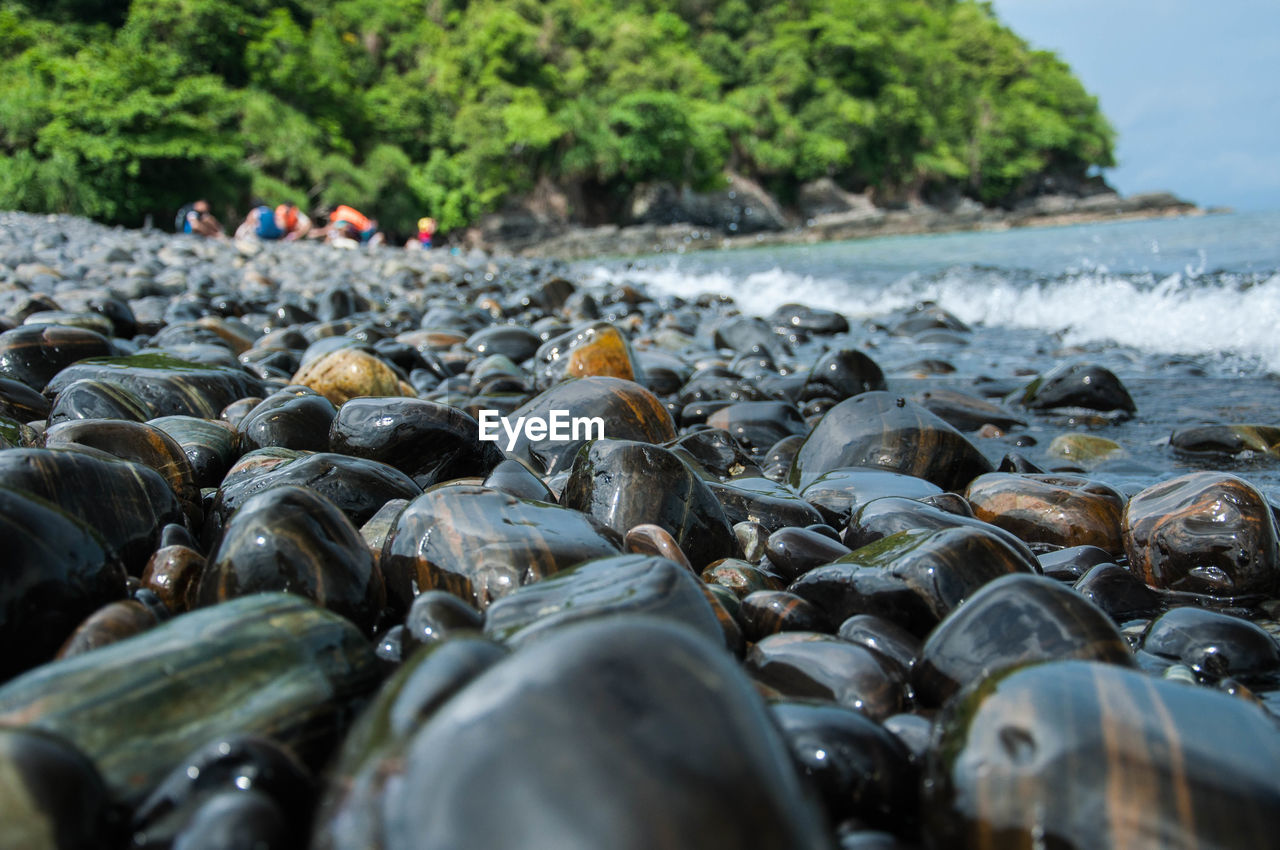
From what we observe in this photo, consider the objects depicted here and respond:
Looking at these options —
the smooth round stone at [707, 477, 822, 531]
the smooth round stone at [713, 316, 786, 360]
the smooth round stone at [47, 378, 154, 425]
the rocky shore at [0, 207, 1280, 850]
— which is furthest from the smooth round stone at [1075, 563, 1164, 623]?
the smooth round stone at [713, 316, 786, 360]

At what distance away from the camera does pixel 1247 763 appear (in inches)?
38.9

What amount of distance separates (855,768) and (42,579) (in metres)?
1.34

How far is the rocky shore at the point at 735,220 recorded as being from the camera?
40844mm

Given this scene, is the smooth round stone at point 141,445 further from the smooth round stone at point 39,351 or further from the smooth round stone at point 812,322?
the smooth round stone at point 812,322

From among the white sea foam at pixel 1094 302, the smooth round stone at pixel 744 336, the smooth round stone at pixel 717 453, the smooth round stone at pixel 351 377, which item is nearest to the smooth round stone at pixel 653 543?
the smooth round stone at pixel 717 453

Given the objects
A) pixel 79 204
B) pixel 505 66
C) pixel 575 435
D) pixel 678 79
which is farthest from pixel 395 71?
pixel 575 435

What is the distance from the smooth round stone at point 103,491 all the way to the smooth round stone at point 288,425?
76 centimetres

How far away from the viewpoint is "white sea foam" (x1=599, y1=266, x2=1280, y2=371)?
6.93 m

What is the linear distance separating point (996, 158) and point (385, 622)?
2789 inches

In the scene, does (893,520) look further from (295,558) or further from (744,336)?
(744,336)

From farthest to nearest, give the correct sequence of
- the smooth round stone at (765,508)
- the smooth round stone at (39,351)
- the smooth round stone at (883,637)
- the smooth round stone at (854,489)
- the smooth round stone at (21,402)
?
1. the smooth round stone at (39,351)
2. the smooth round stone at (21,402)
3. the smooth round stone at (854,489)
4. the smooth round stone at (765,508)
5. the smooth round stone at (883,637)

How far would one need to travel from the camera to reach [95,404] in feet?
8.69

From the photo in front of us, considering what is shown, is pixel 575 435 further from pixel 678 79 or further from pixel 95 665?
pixel 678 79

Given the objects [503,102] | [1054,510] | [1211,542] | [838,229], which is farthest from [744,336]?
[838,229]
